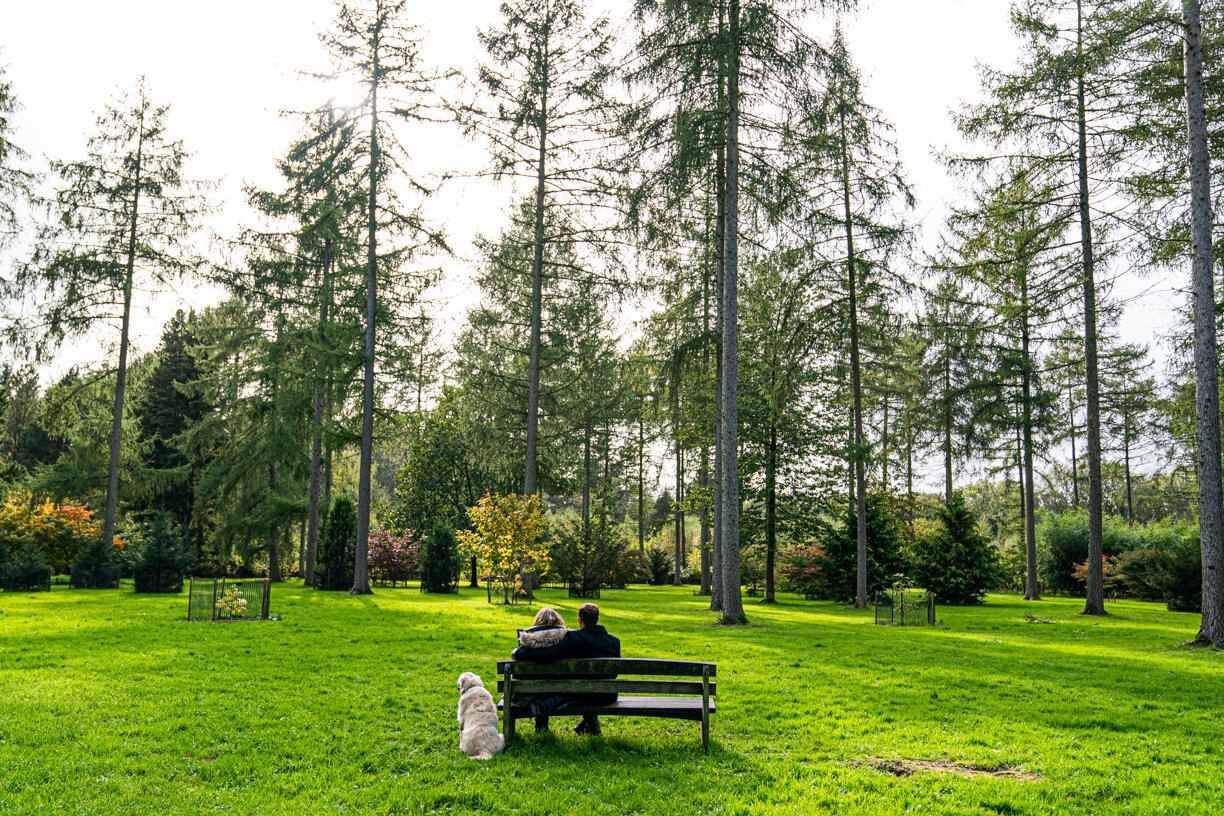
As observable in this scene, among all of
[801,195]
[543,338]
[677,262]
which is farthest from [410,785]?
[543,338]

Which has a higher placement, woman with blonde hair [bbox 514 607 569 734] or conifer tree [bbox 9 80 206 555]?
conifer tree [bbox 9 80 206 555]

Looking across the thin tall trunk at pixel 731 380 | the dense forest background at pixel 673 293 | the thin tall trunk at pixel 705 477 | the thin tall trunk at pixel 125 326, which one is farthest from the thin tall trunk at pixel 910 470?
the thin tall trunk at pixel 125 326

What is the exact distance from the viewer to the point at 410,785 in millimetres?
4988

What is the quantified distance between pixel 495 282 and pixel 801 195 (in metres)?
10.2

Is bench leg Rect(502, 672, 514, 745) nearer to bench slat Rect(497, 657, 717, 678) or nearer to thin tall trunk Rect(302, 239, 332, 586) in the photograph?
bench slat Rect(497, 657, 717, 678)

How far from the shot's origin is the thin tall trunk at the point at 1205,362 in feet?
40.5

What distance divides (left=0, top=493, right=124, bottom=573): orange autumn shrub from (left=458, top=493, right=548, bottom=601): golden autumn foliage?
12.2m

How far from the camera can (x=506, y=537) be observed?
19.5m

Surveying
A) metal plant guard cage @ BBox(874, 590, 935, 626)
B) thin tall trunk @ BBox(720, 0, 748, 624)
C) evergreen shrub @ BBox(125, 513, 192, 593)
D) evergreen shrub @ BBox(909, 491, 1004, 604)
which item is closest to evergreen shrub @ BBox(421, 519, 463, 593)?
evergreen shrub @ BBox(125, 513, 192, 593)

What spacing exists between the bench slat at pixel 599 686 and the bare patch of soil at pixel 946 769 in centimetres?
139

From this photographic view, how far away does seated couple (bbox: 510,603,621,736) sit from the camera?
6.21m

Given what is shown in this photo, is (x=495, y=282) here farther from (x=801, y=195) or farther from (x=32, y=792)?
(x=32, y=792)

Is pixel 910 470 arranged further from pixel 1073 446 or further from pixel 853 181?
pixel 853 181

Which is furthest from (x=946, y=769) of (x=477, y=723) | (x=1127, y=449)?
(x=1127, y=449)
